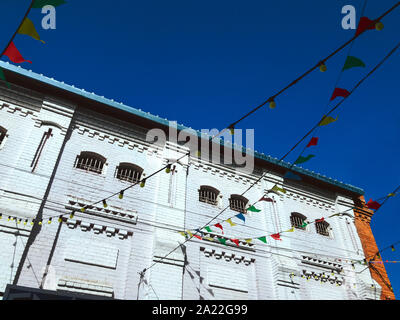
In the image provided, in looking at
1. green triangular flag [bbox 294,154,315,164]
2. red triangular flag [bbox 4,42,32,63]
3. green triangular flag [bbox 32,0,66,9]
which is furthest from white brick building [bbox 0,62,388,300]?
green triangular flag [bbox 32,0,66,9]

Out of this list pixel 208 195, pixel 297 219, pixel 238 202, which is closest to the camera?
pixel 208 195

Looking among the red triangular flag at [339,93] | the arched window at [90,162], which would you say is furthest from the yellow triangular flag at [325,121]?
the arched window at [90,162]

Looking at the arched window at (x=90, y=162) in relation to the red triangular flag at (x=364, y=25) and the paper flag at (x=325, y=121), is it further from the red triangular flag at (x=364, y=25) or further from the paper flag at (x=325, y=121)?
the red triangular flag at (x=364, y=25)

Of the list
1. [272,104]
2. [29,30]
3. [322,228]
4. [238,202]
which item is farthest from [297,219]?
[29,30]

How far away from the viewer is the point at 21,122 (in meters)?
10.3

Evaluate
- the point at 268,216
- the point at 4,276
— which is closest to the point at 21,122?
the point at 4,276

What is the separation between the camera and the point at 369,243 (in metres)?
14.5

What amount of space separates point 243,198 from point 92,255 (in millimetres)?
6529

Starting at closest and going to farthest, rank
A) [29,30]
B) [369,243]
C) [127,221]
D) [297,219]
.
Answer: [29,30], [127,221], [297,219], [369,243]

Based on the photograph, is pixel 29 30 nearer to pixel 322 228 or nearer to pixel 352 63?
pixel 352 63

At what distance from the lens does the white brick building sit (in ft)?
28.2

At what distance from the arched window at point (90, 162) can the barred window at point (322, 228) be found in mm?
9795

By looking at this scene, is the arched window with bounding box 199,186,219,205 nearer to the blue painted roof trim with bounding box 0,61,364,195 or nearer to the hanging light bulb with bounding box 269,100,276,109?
the blue painted roof trim with bounding box 0,61,364,195

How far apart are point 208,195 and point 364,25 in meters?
9.05
